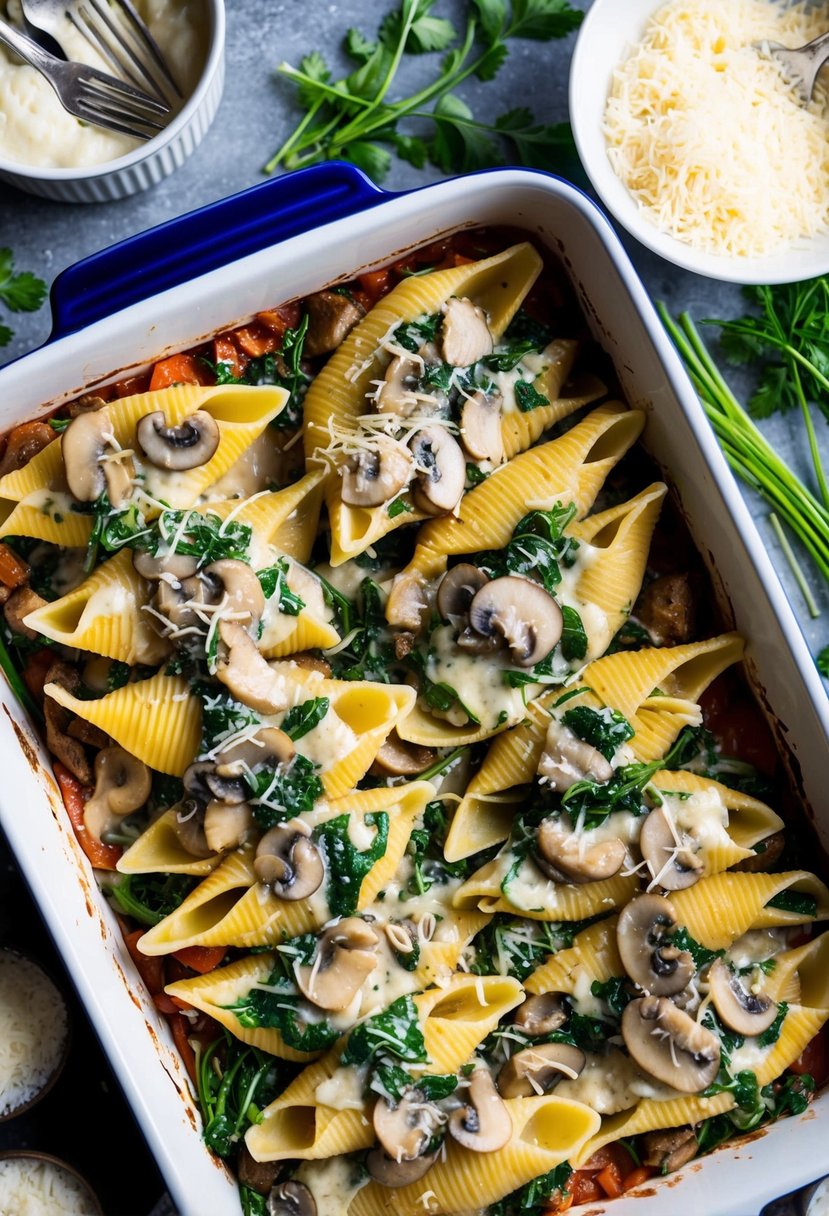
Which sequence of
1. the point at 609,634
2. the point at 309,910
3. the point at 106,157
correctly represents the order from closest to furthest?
1. the point at 309,910
2. the point at 609,634
3. the point at 106,157

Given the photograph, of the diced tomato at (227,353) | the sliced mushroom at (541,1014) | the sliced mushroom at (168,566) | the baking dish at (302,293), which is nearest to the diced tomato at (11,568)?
the baking dish at (302,293)

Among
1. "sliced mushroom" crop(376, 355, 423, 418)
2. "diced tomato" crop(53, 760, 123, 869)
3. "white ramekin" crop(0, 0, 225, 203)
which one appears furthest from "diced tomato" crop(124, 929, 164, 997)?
"white ramekin" crop(0, 0, 225, 203)

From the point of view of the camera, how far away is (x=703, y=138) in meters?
3.25

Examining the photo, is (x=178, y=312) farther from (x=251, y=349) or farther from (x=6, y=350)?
(x=6, y=350)

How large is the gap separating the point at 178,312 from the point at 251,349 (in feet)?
0.79

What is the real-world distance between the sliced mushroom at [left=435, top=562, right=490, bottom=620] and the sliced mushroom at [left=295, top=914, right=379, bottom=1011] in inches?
29.0

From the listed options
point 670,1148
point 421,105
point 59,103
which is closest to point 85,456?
point 59,103

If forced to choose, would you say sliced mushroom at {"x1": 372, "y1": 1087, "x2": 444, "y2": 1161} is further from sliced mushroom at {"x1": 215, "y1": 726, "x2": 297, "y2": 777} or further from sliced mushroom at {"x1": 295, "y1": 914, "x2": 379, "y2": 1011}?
sliced mushroom at {"x1": 215, "y1": 726, "x2": 297, "y2": 777}

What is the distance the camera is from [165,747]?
276 cm

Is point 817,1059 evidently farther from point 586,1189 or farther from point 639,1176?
point 586,1189

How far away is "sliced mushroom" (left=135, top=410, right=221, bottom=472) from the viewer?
272 cm

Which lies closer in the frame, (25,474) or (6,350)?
(25,474)

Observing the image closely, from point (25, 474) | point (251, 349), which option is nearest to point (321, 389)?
point (251, 349)

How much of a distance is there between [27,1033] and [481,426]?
2.03 m
